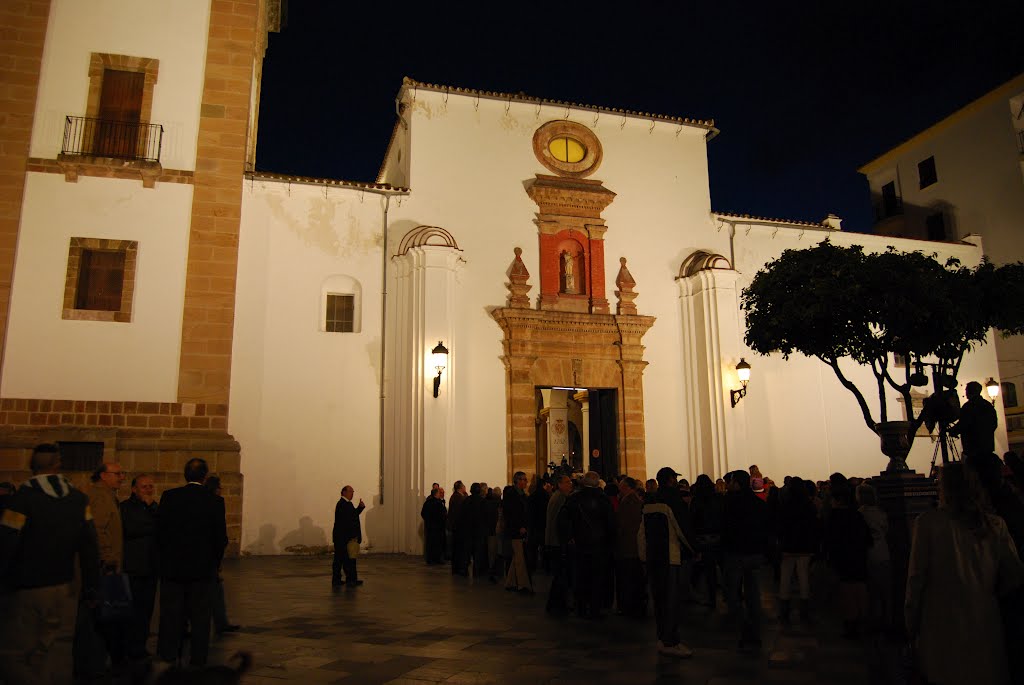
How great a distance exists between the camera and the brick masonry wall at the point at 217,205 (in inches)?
549

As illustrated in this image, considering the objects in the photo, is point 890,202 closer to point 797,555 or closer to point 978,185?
point 978,185

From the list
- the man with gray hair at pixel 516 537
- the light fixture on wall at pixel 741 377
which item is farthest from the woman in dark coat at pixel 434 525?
the light fixture on wall at pixel 741 377

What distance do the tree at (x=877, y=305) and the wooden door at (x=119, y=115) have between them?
40.5ft

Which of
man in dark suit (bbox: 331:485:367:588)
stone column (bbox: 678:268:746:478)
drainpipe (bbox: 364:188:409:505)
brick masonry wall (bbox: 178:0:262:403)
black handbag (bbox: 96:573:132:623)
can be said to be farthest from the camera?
stone column (bbox: 678:268:746:478)

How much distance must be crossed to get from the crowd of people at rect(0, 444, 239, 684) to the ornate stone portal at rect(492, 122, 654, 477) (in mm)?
9771

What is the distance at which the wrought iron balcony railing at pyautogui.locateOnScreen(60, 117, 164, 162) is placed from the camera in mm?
14195

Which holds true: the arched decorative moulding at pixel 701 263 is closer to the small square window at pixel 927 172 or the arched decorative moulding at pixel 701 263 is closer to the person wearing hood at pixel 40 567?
the small square window at pixel 927 172

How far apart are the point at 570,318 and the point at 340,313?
492 cm

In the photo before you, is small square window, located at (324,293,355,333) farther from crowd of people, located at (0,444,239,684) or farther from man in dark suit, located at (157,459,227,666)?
man in dark suit, located at (157,459,227,666)

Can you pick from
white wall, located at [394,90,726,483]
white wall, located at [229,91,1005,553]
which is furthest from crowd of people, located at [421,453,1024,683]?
white wall, located at [394,90,726,483]

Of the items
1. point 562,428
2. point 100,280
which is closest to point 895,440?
point 100,280

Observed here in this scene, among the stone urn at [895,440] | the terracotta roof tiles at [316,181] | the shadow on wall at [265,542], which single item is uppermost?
the terracotta roof tiles at [316,181]

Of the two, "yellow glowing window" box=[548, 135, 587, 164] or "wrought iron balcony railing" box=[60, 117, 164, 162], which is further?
"yellow glowing window" box=[548, 135, 587, 164]

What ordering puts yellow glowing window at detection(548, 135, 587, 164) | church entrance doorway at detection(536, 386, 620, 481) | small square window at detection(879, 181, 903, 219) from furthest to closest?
small square window at detection(879, 181, 903, 219) < church entrance doorway at detection(536, 386, 620, 481) < yellow glowing window at detection(548, 135, 587, 164)
